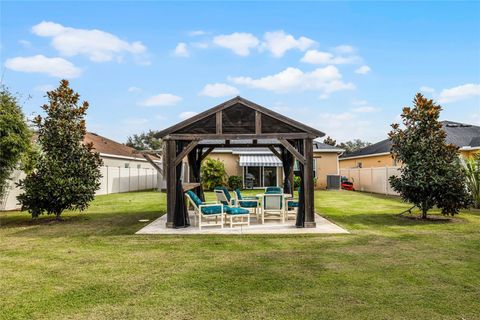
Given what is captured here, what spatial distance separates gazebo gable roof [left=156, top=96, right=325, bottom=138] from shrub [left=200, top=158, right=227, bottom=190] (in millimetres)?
17921

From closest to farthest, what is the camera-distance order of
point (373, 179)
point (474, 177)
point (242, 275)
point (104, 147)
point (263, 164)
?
1. point (242, 275)
2. point (474, 177)
3. point (373, 179)
4. point (263, 164)
5. point (104, 147)

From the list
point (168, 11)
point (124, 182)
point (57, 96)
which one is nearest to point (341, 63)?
point (168, 11)

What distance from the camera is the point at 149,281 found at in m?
6.31

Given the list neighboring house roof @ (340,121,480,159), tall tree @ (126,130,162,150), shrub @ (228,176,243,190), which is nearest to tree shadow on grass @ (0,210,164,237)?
shrub @ (228,176,243,190)

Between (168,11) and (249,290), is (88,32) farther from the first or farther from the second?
(249,290)

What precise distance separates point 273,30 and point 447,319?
15713mm

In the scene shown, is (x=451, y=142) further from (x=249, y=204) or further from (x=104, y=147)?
(x=104, y=147)

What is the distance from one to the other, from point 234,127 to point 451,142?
21.5 meters

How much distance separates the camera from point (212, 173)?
3012 centimetres

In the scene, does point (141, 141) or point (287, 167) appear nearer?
point (287, 167)

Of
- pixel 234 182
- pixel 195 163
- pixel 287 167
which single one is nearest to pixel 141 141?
pixel 234 182

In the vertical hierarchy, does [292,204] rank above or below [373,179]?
below

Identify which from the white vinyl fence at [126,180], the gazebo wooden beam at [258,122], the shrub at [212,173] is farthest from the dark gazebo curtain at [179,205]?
the shrub at [212,173]

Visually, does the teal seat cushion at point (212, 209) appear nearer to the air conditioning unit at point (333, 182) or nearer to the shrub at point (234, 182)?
the shrub at point (234, 182)
